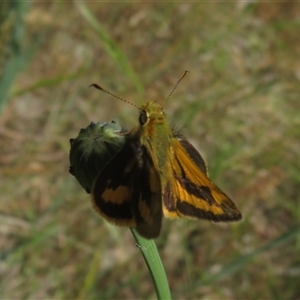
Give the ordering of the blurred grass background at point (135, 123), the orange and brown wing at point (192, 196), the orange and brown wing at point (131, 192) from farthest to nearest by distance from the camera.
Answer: the blurred grass background at point (135, 123)
the orange and brown wing at point (192, 196)
the orange and brown wing at point (131, 192)

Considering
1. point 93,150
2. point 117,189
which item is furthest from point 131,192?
point 93,150

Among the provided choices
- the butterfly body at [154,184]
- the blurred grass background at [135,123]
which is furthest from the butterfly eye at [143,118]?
the blurred grass background at [135,123]

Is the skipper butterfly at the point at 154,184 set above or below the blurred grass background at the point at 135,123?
below

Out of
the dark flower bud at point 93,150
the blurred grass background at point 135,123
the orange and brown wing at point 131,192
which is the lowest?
the orange and brown wing at point 131,192

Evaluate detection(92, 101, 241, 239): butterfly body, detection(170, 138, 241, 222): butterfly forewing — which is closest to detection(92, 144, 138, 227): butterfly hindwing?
detection(92, 101, 241, 239): butterfly body

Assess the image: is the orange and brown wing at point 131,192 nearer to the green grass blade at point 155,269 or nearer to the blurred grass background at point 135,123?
the green grass blade at point 155,269

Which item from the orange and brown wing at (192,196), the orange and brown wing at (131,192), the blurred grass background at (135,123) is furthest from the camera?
the blurred grass background at (135,123)

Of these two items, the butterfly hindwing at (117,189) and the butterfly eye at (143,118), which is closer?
the butterfly hindwing at (117,189)
